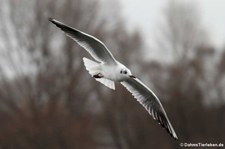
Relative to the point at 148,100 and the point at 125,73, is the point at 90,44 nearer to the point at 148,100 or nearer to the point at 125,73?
the point at 125,73

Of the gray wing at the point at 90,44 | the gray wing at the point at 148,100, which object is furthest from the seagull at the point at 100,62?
the gray wing at the point at 148,100

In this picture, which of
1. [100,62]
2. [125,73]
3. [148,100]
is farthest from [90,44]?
[148,100]

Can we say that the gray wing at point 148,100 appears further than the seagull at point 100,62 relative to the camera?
Yes

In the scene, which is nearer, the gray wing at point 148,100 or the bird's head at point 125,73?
the bird's head at point 125,73

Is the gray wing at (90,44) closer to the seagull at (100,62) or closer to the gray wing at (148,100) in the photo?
the seagull at (100,62)

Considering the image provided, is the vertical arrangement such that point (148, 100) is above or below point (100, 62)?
below

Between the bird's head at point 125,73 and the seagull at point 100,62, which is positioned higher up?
the seagull at point 100,62

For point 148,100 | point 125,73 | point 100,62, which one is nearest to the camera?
point 125,73

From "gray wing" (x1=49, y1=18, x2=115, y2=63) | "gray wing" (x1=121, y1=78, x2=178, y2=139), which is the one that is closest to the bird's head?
"gray wing" (x1=49, y1=18, x2=115, y2=63)

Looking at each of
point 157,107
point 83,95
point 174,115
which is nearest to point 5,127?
point 83,95

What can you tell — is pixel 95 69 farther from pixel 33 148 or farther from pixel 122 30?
pixel 122 30

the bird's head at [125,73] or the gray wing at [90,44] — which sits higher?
the gray wing at [90,44]

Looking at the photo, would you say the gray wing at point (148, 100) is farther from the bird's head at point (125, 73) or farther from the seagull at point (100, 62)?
the bird's head at point (125, 73)

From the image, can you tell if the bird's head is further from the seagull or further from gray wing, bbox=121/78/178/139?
gray wing, bbox=121/78/178/139
